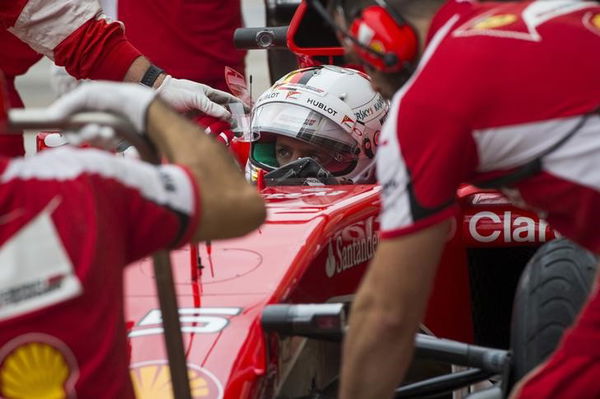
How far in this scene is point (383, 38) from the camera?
2602 mm

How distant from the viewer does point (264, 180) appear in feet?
13.8

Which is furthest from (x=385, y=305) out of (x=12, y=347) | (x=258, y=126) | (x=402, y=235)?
(x=258, y=126)

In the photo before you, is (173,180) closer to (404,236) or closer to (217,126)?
(404,236)

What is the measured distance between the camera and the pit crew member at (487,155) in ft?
7.55

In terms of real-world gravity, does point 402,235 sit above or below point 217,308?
above

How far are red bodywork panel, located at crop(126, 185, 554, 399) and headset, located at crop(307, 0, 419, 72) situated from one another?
0.61m

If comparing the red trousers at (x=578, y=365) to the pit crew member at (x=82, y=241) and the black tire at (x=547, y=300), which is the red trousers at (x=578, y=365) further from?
the pit crew member at (x=82, y=241)

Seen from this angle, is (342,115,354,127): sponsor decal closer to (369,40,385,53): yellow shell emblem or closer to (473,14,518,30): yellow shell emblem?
(369,40,385,53): yellow shell emblem

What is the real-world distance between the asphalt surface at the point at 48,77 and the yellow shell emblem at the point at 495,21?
23.0 ft

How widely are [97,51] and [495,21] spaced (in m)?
2.24

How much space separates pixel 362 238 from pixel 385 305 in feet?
4.17

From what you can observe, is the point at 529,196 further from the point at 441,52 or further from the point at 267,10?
the point at 267,10

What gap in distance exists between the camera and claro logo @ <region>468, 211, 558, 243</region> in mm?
3729

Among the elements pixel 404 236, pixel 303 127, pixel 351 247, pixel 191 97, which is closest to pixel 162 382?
pixel 404 236
